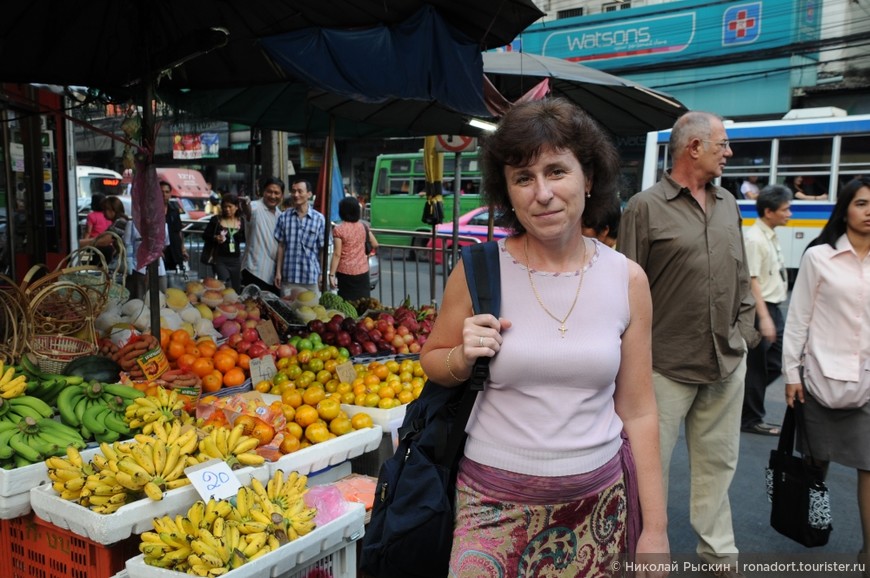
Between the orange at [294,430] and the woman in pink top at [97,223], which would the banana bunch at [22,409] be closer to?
the orange at [294,430]

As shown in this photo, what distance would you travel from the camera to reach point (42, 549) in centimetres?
281

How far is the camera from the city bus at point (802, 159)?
1349cm

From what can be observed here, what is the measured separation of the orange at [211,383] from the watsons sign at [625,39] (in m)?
22.4

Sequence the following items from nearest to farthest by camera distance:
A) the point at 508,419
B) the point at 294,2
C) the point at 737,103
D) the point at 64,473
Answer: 1. the point at 508,419
2. the point at 64,473
3. the point at 294,2
4. the point at 737,103

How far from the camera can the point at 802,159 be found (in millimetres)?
14164

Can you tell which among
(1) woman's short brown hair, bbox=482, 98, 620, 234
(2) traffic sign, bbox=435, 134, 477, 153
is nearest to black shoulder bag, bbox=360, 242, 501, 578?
(1) woman's short brown hair, bbox=482, 98, 620, 234

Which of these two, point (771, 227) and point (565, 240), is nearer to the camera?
point (565, 240)

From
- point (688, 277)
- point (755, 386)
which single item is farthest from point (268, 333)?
point (755, 386)

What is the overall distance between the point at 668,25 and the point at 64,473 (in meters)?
24.2

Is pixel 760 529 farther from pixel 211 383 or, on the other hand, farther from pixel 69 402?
pixel 69 402

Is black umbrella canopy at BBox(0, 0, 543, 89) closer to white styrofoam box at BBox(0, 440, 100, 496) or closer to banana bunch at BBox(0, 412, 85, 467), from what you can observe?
banana bunch at BBox(0, 412, 85, 467)

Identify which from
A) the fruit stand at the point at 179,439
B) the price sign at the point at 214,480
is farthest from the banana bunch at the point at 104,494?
the price sign at the point at 214,480

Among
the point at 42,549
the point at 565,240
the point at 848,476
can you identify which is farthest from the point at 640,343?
the point at 848,476

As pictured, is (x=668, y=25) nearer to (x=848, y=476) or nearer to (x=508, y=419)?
(x=848, y=476)
